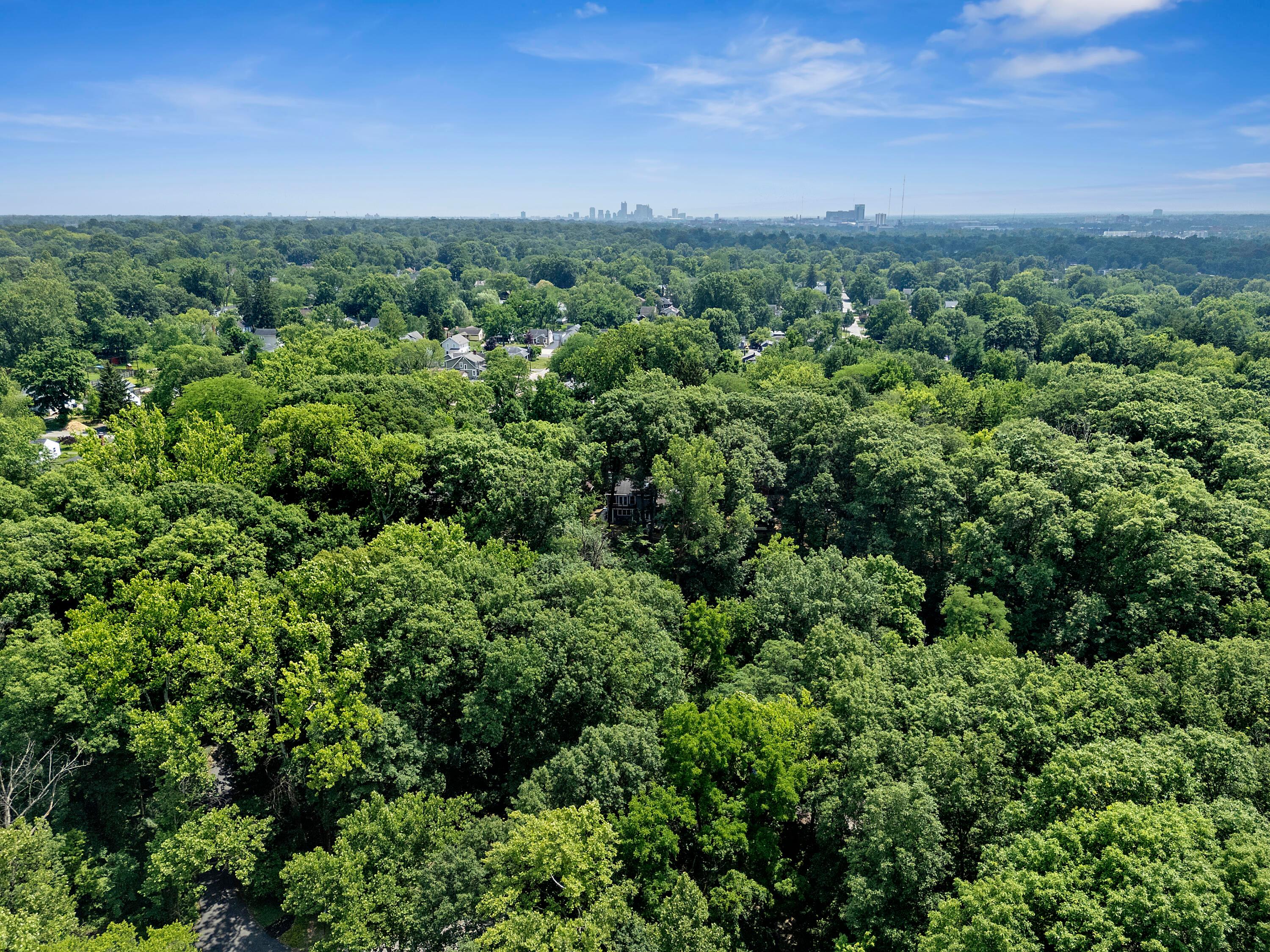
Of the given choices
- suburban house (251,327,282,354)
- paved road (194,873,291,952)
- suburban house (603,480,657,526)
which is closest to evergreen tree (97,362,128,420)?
suburban house (251,327,282,354)

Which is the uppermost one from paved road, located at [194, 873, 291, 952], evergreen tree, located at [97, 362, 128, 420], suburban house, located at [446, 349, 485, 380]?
suburban house, located at [446, 349, 485, 380]

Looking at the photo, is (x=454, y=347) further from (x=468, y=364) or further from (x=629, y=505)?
(x=629, y=505)

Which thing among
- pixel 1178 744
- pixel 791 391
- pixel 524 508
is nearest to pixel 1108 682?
pixel 1178 744

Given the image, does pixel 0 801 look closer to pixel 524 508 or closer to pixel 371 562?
pixel 371 562

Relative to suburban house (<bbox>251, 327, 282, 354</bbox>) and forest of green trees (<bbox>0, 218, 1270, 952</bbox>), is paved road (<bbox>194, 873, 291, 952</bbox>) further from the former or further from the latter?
suburban house (<bbox>251, 327, 282, 354</bbox>)

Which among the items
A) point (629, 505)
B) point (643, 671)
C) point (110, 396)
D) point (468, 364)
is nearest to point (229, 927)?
point (643, 671)

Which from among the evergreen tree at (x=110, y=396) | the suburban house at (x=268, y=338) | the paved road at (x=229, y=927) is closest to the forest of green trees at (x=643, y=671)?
the paved road at (x=229, y=927)

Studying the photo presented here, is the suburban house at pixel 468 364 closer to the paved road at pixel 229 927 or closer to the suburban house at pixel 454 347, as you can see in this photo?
the suburban house at pixel 454 347
